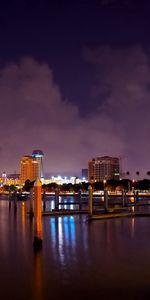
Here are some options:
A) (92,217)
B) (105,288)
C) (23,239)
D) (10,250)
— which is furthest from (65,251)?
(92,217)

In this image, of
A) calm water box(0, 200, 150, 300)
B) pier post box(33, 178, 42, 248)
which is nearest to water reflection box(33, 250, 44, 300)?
calm water box(0, 200, 150, 300)

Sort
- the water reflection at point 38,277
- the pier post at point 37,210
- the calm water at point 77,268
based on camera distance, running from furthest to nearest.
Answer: the pier post at point 37,210 < the calm water at point 77,268 < the water reflection at point 38,277

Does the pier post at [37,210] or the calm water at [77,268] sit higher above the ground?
the pier post at [37,210]

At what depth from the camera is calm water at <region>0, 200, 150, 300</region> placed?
26.3ft

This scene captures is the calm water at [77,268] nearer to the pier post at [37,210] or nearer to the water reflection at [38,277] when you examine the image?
the water reflection at [38,277]

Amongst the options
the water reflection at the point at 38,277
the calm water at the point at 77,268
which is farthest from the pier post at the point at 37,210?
the water reflection at the point at 38,277

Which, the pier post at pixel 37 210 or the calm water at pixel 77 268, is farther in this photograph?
the pier post at pixel 37 210

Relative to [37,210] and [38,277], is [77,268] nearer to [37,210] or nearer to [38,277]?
[38,277]

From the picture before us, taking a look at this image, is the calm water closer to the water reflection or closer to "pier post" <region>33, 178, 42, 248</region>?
the water reflection

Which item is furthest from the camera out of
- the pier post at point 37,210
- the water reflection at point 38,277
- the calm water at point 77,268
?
the pier post at point 37,210

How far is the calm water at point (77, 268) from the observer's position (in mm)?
8016

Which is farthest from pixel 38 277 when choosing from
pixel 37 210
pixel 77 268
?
pixel 37 210

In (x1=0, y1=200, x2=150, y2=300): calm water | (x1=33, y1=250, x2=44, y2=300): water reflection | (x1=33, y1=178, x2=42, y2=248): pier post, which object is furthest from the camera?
(x1=33, y1=178, x2=42, y2=248): pier post

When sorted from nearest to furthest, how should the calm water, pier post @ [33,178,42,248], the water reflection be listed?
the water reflection
the calm water
pier post @ [33,178,42,248]
